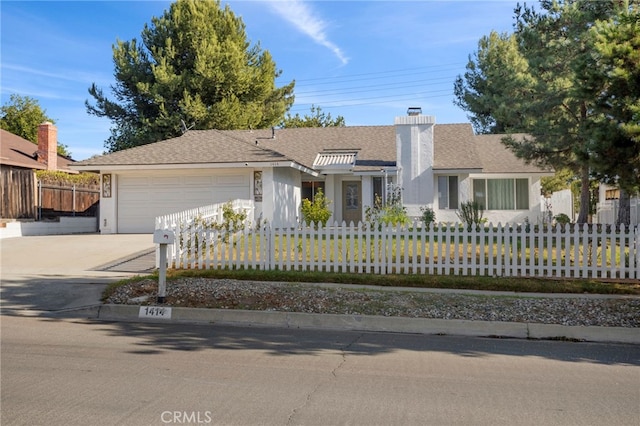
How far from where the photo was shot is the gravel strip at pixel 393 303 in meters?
8.81

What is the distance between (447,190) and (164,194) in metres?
11.8

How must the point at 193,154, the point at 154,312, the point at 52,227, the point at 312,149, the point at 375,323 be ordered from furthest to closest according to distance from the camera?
1. the point at 312,149
2. the point at 52,227
3. the point at 193,154
4. the point at 154,312
5. the point at 375,323

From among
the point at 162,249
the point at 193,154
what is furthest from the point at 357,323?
the point at 193,154

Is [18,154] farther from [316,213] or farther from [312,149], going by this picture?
[316,213]

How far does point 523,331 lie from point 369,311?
7.77 feet

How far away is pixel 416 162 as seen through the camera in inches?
920

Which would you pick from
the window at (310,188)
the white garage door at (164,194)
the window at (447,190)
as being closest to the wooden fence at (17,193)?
the white garage door at (164,194)

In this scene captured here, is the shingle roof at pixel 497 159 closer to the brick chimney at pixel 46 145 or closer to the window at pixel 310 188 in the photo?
the window at pixel 310 188

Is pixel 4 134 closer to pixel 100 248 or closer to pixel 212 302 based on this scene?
pixel 100 248

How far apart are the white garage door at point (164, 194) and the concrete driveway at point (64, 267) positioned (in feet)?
5.35

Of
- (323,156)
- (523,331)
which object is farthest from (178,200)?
(523,331)

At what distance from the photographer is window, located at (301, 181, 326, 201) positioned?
2617cm

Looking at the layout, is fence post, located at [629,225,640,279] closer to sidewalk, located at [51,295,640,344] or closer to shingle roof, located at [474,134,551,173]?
sidewalk, located at [51,295,640,344]

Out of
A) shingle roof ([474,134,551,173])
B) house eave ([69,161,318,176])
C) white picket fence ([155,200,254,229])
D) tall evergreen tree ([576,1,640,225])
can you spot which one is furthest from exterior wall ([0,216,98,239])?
tall evergreen tree ([576,1,640,225])
